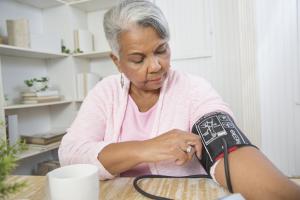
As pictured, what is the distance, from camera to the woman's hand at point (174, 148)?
693mm

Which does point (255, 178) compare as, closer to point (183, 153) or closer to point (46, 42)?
point (183, 153)

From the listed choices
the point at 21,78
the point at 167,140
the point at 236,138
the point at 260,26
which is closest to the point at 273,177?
the point at 236,138

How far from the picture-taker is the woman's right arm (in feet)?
2.28

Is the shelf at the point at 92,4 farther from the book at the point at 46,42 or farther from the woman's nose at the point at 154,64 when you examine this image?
the woman's nose at the point at 154,64

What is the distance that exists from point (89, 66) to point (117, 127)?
192 cm

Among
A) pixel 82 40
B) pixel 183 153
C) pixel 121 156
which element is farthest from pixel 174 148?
pixel 82 40

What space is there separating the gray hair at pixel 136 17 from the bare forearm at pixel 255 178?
1.54 ft

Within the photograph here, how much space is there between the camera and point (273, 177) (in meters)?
0.57

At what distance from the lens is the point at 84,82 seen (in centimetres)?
253

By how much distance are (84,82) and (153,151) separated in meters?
1.96

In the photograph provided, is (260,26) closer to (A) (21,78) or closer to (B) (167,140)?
(B) (167,140)

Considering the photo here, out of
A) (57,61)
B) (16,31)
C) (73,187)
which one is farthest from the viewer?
(57,61)

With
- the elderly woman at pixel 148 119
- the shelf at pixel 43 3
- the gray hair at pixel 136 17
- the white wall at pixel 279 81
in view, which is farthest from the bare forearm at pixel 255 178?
the shelf at pixel 43 3

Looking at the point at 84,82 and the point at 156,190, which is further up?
the point at 84,82
